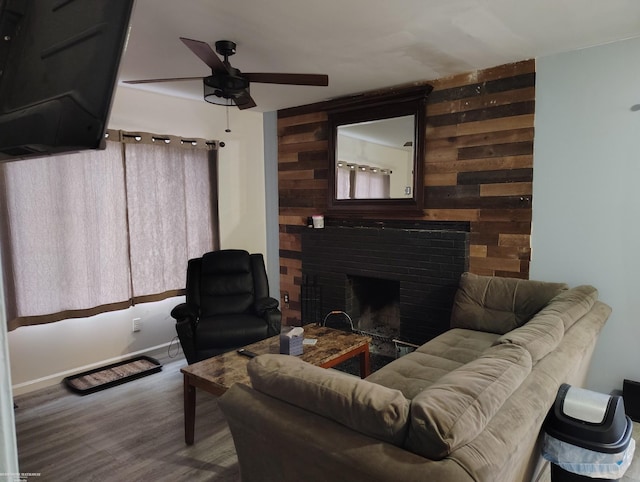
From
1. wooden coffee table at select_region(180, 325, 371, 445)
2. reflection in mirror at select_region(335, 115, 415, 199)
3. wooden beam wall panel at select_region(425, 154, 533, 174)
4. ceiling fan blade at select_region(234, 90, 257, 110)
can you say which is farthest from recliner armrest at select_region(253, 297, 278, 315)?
wooden beam wall panel at select_region(425, 154, 533, 174)

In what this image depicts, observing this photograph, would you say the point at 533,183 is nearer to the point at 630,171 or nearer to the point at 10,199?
the point at 630,171

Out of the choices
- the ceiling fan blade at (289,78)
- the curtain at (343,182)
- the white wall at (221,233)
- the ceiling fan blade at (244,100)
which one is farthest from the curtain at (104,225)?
the ceiling fan blade at (289,78)

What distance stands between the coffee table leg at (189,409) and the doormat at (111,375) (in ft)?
3.97

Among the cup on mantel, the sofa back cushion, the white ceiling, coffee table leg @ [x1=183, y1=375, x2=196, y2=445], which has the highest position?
the white ceiling

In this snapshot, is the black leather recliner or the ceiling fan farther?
the black leather recliner

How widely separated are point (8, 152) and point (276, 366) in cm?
A: 113

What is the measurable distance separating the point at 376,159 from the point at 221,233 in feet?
6.18

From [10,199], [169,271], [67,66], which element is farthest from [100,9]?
[169,271]

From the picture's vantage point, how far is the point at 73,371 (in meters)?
3.54

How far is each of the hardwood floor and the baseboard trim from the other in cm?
9

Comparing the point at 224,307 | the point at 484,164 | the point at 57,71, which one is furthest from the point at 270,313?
the point at 57,71

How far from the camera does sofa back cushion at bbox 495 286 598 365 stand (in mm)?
1748

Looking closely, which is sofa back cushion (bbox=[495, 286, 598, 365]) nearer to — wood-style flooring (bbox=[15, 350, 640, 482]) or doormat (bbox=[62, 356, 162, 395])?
wood-style flooring (bbox=[15, 350, 640, 482])

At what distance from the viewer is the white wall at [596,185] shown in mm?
2777
